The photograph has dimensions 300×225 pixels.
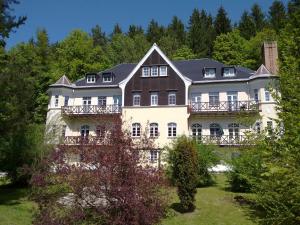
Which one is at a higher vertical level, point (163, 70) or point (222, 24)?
point (222, 24)

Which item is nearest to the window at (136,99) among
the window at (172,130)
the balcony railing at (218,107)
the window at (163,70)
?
the window at (163,70)

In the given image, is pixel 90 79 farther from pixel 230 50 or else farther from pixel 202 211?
pixel 202 211

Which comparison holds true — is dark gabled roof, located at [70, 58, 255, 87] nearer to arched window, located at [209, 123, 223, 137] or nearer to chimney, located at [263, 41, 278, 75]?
chimney, located at [263, 41, 278, 75]

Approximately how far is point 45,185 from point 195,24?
63.2 meters

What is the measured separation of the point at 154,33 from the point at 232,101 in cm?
4099

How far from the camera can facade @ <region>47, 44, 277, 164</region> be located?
3666 cm

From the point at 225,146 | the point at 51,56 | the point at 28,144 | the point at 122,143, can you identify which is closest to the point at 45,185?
the point at 122,143

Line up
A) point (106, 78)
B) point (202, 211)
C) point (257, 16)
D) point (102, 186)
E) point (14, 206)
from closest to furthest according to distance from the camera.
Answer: point (102, 186) < point (202, 211) < point (14, 206) < point (106, 78) < point (257, 16)

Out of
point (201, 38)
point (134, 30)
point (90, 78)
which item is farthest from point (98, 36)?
point (90, 78)

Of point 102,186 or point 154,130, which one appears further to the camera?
point 154,130

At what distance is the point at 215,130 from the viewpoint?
3741cm

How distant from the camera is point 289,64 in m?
8.57

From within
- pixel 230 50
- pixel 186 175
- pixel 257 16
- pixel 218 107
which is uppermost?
pixel 257 16

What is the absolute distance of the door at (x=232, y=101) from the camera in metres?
36.7
